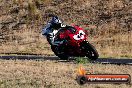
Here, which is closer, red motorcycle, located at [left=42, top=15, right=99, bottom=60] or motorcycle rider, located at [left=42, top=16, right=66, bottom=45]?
red motorcycle, located at [left=42, top=15, right=99, bottom=60]

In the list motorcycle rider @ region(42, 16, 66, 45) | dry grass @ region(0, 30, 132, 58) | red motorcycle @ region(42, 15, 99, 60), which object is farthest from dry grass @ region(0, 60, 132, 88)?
dry grass @ region(0, 30, 132, 58)

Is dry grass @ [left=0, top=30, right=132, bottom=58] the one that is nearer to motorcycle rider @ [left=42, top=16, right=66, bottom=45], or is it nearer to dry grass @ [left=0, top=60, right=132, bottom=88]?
motorcycle rider @ [left=42, top=16, right=66, bottom=45]

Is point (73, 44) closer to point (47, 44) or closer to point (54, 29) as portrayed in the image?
point (54, 29)

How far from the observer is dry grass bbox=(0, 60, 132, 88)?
559 inches

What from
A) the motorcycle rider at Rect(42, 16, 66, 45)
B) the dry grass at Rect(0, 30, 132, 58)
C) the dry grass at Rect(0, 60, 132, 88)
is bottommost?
the dry grass at Rect(0, 30, 132, 58)

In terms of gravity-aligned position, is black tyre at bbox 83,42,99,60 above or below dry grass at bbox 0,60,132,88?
above

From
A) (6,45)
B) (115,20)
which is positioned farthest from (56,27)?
(115,20)

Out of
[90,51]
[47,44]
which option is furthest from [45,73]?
[47,44]

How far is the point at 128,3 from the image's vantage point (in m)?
37.7

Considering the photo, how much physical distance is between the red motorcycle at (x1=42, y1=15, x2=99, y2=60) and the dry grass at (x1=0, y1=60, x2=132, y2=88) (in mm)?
896

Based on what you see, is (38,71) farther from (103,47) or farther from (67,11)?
(67,11)

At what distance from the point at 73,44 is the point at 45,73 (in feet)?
12.9

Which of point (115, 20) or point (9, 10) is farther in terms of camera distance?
point (9, 10)

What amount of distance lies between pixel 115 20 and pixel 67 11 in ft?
17.3
